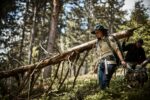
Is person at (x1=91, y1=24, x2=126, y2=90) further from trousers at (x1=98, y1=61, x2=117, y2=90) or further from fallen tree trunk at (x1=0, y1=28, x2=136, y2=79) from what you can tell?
fallen tree trunk at (x1=0, y1=28, x2=136, y2=79)

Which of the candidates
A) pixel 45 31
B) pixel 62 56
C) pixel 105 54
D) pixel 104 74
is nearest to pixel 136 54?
pixel 105 54

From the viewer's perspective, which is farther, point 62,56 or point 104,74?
point 62,56

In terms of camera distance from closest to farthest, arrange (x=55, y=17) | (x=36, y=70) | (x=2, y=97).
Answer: (x=36, y=70) → (x=2, y=97) → (x=55, y=17)

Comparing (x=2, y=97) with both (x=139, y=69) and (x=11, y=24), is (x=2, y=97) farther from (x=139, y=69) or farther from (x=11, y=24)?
(x=11, y=24)

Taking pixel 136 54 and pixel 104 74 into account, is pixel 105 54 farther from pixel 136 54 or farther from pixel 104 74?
pixel 136 54

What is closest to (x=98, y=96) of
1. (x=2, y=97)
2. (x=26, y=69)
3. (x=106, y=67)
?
(x=106, y=67)

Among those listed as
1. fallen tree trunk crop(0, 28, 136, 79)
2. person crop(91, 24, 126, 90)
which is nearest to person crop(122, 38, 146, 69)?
fallen tree trunk crop(0, 28, 136, 79)

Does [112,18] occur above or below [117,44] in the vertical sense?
above

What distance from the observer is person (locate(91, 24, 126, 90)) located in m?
8.25

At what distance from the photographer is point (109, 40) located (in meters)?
8.32

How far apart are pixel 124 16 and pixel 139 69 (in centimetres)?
3610

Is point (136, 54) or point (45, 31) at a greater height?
point (45, 31)

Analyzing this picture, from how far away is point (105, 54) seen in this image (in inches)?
331

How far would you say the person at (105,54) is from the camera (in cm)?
825
